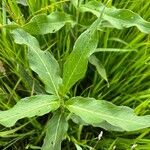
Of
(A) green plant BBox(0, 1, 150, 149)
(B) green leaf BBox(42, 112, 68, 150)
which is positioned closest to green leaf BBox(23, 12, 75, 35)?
(A) green plant BBox(0, 1, 150, 149)

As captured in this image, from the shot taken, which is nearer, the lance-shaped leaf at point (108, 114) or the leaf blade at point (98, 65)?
the lance-shaped leaf at point (108, 114)

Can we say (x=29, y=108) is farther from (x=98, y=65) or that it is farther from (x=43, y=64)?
(x=98, y=65)

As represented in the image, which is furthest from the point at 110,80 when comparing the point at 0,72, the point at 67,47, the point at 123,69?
the point at 0,72

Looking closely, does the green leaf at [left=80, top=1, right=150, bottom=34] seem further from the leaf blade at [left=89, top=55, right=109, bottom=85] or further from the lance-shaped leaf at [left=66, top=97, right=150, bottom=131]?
the lance-shaped leaf at [left=66, top=97, right=150, bottom=131]

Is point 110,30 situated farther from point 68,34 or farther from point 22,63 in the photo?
point 22,63

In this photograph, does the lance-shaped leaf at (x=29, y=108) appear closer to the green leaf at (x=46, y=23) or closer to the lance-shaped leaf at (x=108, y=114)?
the lance-shaped leaf at (x=108, y=114)

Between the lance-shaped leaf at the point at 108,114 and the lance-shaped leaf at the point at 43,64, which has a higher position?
the lance-shaped leaf at the point at 43,64

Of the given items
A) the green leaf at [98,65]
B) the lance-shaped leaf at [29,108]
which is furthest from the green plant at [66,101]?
the green leaf at [98,65]
